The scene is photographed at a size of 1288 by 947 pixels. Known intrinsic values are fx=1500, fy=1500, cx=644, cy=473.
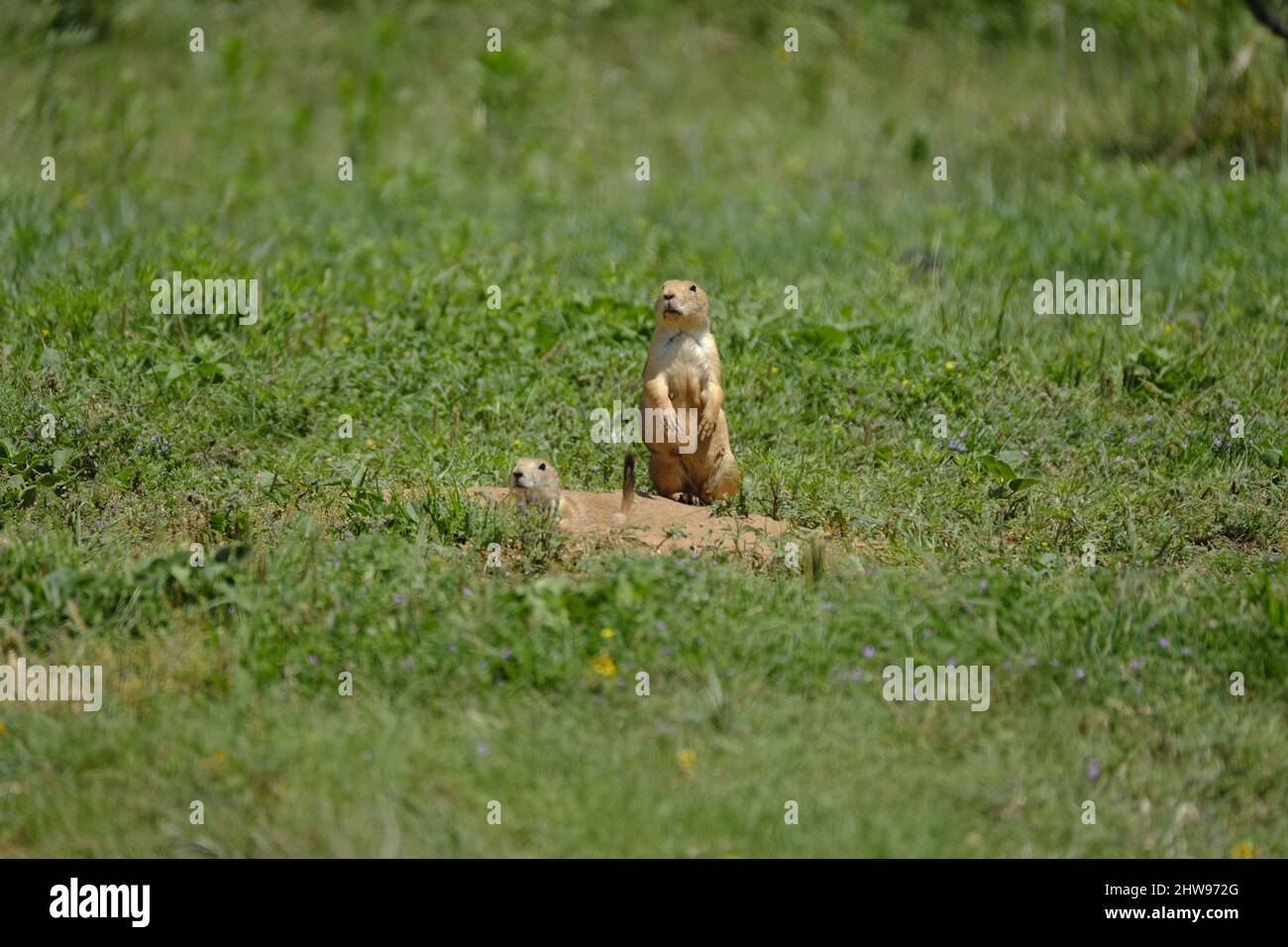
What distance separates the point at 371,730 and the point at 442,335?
3.71 m

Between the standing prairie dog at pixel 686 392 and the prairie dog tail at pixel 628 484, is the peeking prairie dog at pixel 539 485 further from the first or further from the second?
the standing prairie dog at pixel 686 392

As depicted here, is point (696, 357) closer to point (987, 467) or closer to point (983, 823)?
point (987, 467)

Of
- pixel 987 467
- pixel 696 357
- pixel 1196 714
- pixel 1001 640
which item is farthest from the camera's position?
pixel 987 467

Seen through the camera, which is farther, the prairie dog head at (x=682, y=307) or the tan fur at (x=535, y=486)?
the prairie dog head at (x=682, y=307)

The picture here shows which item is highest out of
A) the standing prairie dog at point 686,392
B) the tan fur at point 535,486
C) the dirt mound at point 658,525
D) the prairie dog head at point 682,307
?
the prairie dog head at point 682,307

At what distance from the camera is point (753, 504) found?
261 inches

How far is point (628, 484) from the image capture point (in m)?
6.02

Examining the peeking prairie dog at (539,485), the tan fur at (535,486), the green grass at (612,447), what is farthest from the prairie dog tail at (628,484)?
the green grass at (612,447)

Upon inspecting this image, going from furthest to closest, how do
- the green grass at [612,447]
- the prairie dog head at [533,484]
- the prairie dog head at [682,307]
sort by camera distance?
the prairie dog head at [682,307] < the prairie dog head at [533,484] < the green grass at [612,447]

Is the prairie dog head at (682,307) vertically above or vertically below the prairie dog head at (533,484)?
above

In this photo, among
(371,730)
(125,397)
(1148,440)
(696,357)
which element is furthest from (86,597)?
(1148,440)

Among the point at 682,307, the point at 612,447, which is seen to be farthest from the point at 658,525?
the point at 612,447

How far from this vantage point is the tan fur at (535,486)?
5.92 metres

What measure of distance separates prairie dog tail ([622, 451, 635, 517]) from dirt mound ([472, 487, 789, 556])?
5cm
